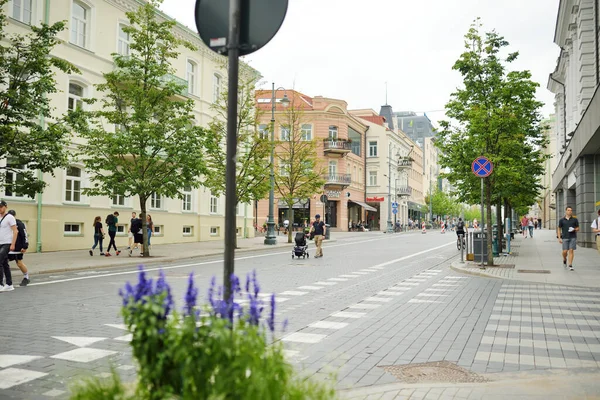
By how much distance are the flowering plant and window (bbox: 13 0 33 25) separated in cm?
2240

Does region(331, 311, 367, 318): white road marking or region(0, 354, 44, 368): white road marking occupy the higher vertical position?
region(0, 354, 44, 368): white road marking

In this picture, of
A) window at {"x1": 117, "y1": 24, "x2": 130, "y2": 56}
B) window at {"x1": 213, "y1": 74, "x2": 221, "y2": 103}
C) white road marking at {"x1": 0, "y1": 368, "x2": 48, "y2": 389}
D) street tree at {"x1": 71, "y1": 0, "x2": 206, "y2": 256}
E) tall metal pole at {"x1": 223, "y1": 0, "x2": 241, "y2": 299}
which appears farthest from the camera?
window at {"x1": 213, "y1": 74, "x2": 221, "y2": 103}

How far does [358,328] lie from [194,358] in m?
5.29

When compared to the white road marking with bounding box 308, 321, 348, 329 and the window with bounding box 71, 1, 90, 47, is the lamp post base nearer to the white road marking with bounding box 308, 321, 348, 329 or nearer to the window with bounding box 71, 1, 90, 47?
the window with bounding box 71, 1, 90, 47

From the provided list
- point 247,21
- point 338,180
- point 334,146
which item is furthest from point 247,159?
point 338,180

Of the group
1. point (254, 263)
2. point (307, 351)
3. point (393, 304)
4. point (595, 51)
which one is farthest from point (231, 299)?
point (595, 51)

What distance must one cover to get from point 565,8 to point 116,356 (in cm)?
3302

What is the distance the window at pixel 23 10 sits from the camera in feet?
69.3

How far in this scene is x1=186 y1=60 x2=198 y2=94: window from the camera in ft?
108

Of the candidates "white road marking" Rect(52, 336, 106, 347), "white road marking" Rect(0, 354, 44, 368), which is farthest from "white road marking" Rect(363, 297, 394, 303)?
"white road marking" Rect(0, 354, 44, 368)

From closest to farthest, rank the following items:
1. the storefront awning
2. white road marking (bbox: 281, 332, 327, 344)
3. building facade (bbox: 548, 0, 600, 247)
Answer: white road marking (bbox: 281, 332, 327, 344), building facade (bbox: 548, 0, 600, 247), the storefront awning

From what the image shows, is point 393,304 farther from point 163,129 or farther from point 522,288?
point 163,129

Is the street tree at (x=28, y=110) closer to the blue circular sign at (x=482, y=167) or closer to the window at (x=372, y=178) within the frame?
the blue circular sign at (x=482, y=167)

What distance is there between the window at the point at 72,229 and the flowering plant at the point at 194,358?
23.0 meters
